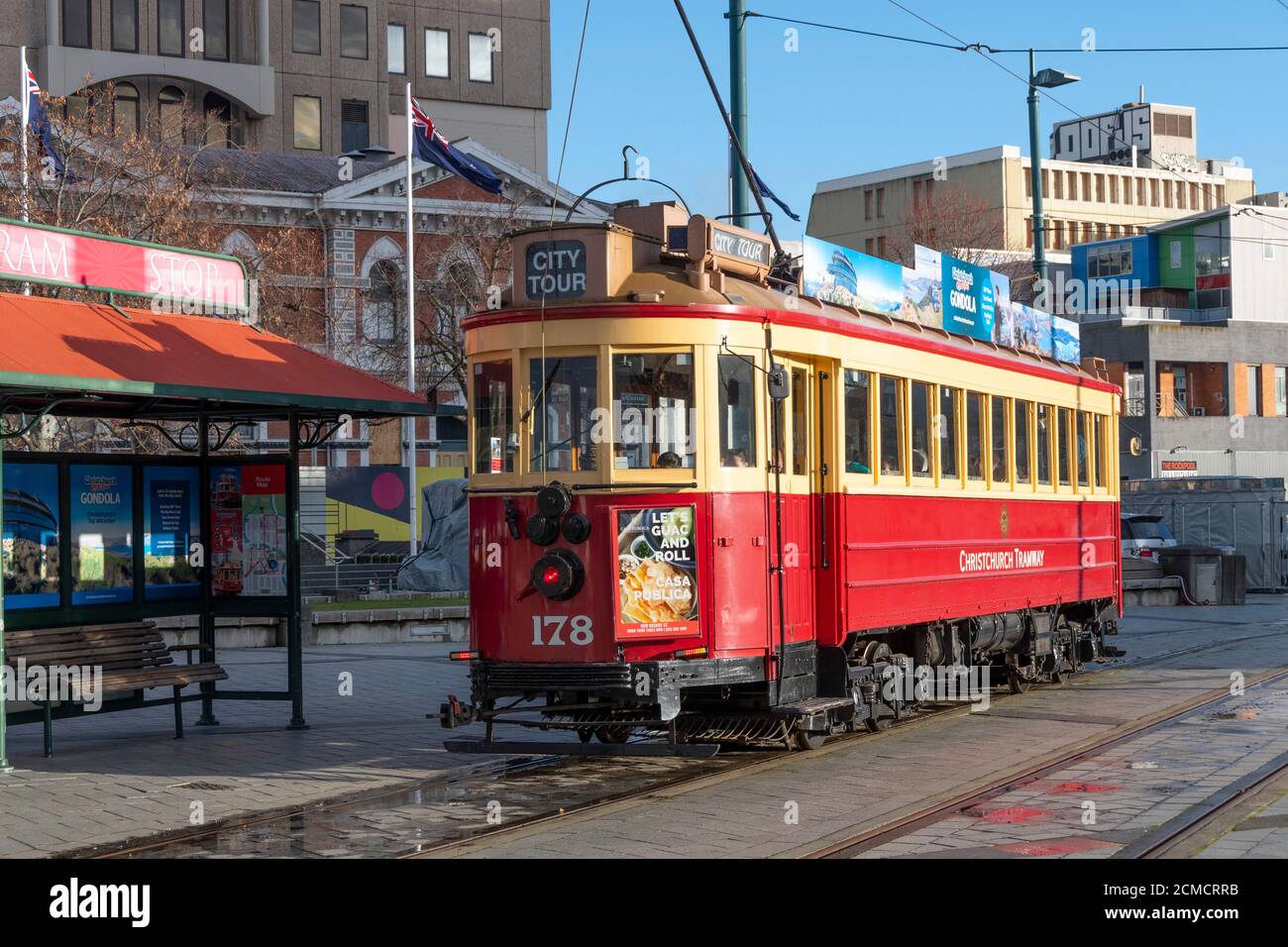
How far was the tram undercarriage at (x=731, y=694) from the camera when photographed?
1130 centimetres

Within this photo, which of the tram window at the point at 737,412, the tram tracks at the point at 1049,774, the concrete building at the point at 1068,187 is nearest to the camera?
the tram tracks at the point at 1049,774

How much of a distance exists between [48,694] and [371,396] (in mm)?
3440

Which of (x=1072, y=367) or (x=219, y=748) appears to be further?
(x=1072, y=367)

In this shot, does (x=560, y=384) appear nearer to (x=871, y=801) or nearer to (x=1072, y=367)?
(x=871, y=801)

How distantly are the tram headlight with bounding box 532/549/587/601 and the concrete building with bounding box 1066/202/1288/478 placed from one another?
5497cm

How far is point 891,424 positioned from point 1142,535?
2461cm

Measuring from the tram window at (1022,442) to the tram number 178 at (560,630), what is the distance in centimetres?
655

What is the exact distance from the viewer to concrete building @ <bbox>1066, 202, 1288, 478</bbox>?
64.4 metres

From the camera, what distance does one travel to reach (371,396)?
1427 centimetres

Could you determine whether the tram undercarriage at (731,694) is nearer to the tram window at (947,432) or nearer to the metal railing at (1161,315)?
the tram window at (947,432)

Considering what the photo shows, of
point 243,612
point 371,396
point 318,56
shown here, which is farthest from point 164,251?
point 318,56

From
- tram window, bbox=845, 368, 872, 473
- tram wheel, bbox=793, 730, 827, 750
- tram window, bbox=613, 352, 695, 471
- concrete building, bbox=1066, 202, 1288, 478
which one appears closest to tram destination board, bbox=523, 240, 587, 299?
tram window, bbox=613, 352, 695, 471

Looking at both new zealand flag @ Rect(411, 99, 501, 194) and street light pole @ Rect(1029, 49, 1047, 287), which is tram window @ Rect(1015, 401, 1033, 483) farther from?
new zealand flag @ Rect(411, 99, 501, 194)

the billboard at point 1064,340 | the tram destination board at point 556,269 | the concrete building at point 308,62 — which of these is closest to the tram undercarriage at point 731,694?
the tram destination board at point 556,269
